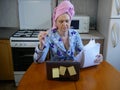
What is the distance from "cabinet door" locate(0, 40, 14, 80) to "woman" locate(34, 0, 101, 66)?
116 cm

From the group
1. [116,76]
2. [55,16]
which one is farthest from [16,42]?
[116,76]

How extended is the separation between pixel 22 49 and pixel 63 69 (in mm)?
1440

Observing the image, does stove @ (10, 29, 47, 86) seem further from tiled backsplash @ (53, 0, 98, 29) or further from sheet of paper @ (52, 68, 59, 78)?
sheet of paper @ (52, 68, 59, 78)

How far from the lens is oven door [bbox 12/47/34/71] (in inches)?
101

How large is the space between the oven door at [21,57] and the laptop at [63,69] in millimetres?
1346

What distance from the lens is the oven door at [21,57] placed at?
257 cm

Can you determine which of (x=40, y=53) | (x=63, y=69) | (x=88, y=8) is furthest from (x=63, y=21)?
(x=88, y=8)

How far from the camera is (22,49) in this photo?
101 inches

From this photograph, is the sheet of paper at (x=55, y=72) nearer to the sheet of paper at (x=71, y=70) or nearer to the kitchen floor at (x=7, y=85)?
the sheet of paper at (x=71, y=70)

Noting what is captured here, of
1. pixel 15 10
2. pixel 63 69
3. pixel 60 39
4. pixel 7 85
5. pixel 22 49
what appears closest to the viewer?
pixel 63 69

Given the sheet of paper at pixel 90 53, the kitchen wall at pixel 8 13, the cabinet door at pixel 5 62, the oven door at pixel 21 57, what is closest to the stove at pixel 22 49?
the oven door at pixel 21 57

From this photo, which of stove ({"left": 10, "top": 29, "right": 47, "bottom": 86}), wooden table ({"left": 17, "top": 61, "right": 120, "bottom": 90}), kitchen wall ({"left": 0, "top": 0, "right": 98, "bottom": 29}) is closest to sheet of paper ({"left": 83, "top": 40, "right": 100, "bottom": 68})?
wooden table ({"left": 17, "top": 61, "right": 120, "bottom": 90})

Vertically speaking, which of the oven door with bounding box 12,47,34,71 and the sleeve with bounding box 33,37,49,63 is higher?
the sleeve with bounding box 33,37,49,63

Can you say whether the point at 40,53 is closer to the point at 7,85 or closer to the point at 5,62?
the point at 5,62
